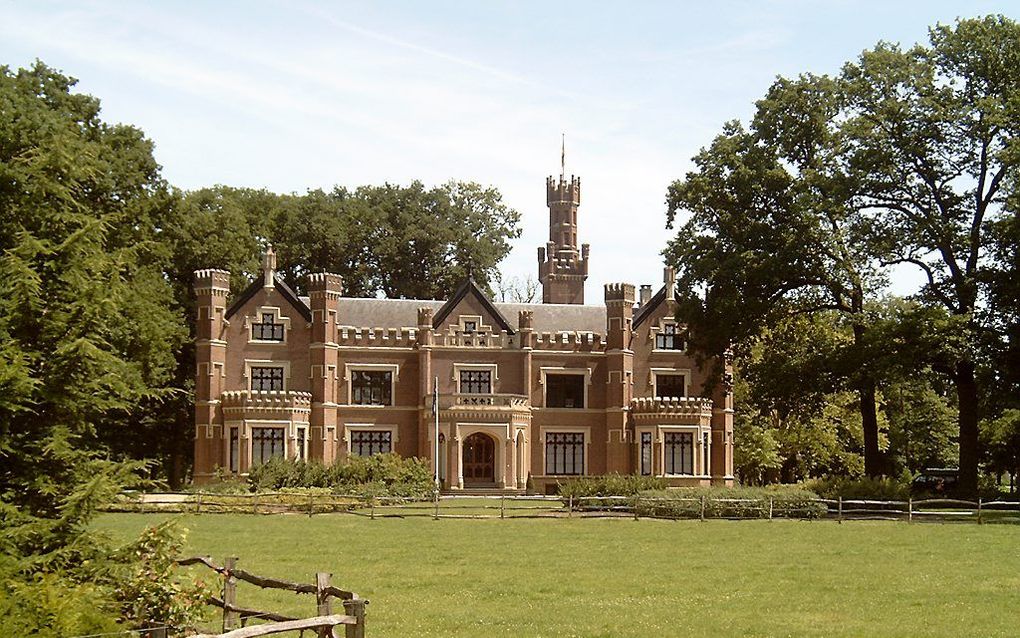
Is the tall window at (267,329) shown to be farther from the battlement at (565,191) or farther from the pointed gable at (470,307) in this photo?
the battlement at (565,191)

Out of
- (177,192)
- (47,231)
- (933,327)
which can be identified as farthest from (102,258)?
(177,192)

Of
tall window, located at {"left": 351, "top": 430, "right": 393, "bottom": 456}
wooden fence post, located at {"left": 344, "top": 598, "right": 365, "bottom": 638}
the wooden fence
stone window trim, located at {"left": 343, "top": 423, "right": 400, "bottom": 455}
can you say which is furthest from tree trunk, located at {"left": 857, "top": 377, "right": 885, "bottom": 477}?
wooden fence post, located at {"left": 344, "top": 598, "right": 365, "bottom": 638}

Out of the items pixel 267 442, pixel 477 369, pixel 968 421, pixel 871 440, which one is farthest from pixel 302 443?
pixel 968 421

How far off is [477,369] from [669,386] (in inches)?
348

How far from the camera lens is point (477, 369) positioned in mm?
55531

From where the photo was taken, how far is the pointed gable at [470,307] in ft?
183

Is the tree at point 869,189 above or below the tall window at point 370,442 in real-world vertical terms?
above

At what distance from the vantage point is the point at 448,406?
53.3 meters

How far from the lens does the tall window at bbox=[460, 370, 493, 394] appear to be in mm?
55375

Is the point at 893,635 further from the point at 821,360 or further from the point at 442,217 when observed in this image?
the point at 442,217

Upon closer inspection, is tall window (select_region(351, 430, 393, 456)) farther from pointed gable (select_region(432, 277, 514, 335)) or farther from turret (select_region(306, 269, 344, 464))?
pointed gable (select_region(432, 277, 514, 335))

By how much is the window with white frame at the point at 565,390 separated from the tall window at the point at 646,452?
3295 millimetres

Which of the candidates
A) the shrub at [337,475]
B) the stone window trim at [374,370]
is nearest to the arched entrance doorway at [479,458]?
the stone window trim at [374,370]

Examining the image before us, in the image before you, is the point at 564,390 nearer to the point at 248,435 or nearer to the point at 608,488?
the point at 248,435
